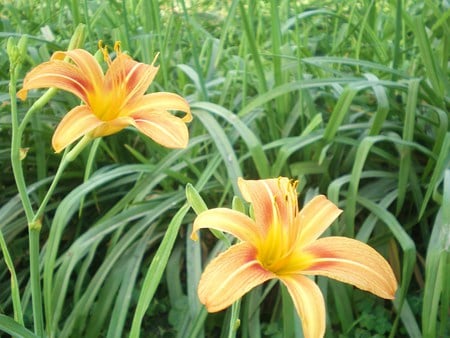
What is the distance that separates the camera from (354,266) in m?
0.82

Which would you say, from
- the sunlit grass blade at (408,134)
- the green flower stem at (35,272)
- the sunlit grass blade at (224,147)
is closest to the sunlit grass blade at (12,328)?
the green flower stem at (35,272)

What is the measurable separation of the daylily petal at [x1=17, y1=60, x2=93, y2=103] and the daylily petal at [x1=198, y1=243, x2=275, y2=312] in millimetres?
332

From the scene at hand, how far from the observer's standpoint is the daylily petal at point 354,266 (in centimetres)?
80

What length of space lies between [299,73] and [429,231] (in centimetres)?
52

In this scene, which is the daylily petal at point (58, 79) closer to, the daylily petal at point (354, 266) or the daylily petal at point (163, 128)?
the daylily petal at point (163, 128)

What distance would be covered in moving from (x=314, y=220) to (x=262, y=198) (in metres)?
0.08

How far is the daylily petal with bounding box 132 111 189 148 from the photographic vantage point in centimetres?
92

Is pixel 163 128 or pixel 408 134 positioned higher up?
pixel 163 128

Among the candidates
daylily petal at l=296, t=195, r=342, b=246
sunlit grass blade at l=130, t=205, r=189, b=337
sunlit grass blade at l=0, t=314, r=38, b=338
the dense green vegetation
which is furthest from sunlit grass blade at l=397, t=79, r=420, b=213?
sunlit grass blade at l=0, t=314, r=38, b=338

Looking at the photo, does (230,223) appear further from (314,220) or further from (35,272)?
(35,272)

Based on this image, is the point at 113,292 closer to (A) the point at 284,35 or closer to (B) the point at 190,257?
(B) the point at 190,257

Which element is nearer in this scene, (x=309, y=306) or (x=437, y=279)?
(x=309, y=306)

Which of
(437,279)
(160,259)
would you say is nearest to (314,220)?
(160,259)

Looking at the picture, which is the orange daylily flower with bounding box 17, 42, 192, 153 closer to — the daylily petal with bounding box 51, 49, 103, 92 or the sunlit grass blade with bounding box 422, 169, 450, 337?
the daylily petal with bounding box 51, 49, 103, 92
